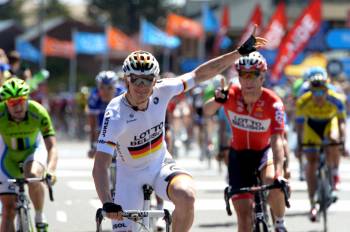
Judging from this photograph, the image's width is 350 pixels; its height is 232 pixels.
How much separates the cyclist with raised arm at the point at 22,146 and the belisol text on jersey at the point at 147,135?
210 centimetres

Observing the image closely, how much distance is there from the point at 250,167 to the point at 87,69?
85.2 meters

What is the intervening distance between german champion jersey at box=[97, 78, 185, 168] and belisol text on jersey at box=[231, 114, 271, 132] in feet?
5.07

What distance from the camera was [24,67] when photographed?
688 inches

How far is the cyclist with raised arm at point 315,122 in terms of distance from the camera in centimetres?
1316

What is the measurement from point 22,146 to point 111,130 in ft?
9.61

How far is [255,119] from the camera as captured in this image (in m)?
9.78

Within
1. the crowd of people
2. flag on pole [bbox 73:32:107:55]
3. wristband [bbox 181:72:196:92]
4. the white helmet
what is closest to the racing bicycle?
the crowd of people

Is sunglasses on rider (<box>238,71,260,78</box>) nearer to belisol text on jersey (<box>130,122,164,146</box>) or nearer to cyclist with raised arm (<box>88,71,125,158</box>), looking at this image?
belisol text on jersey (<box>130,122,164,146</box>)

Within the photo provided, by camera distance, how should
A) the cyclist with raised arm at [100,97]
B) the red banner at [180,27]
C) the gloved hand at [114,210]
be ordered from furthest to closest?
the red banner at [180,27], the cyclist with raised arm at [100,97], the gloved hand at [114,210]

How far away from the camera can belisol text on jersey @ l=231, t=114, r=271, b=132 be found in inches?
384

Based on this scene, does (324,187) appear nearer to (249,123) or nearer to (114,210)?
(249,123)

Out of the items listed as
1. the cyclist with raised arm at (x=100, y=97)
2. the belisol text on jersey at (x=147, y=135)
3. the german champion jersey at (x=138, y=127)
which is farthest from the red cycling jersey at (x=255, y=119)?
the cyclist with raised arm at (x=100, y=97)

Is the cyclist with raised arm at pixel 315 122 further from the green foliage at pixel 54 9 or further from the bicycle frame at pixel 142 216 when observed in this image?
the green foliage at pixel 54 9

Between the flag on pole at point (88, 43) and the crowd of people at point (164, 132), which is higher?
the flag on pole at point (88, 43)
